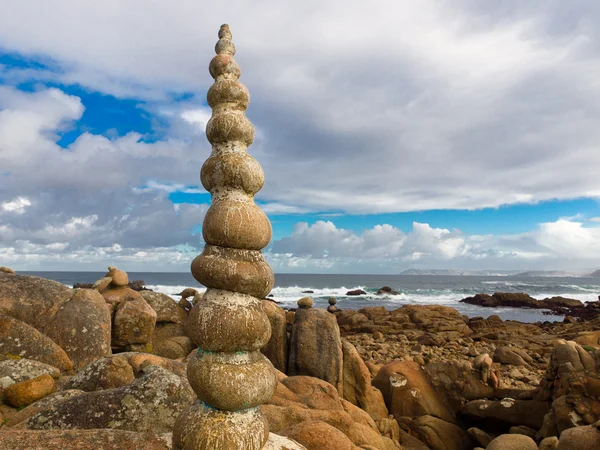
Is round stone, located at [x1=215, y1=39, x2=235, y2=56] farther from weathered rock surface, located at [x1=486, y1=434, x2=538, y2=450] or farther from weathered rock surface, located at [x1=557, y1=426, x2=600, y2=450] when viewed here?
weathered rock surface, located at [x1=486, y1=434, x2=538, y2=450]

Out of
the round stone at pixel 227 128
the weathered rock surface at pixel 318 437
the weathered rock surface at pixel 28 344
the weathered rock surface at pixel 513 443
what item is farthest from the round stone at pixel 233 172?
the weathered rock surface at pixel 28 344

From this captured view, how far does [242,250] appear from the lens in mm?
4203

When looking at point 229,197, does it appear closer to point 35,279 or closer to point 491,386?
point 35,279

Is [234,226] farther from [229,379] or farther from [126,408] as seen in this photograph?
[126,408]

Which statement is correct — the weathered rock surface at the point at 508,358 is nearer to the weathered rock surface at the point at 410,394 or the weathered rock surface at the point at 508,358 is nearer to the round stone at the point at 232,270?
→ the weathered rock surface at the point at 410,394

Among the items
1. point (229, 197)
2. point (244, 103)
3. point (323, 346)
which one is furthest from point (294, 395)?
point (244, 103)

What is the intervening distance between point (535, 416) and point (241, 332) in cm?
929

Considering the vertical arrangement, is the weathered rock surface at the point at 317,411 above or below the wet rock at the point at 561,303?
above

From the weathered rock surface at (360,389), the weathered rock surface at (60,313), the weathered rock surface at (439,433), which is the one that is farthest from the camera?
the weathered rock surface at (360,389)

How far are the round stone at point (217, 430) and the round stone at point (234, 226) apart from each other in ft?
5.34

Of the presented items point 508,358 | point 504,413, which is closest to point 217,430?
point 504,413

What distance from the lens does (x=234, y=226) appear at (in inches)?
161

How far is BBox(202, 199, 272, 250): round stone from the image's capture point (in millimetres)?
4090

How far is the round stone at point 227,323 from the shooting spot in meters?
3.94
